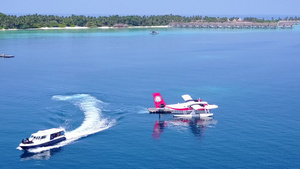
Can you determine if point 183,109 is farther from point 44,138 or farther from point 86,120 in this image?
point 44,138

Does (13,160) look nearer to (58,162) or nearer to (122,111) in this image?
(58,162)

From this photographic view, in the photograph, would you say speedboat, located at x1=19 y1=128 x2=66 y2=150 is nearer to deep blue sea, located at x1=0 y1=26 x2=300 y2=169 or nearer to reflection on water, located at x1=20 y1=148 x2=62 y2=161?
deep blue sea, located at x1=0 y1=26 x2=300 y2=169

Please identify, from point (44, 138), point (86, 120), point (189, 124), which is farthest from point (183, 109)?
point (44, 138)

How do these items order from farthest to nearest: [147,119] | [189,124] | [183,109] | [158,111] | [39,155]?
[158,111] < [183,109] < [147,119] < [189,124] < [39,155]

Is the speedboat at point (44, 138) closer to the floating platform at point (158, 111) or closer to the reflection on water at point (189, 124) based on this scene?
the reflection on water at point (189, 124)

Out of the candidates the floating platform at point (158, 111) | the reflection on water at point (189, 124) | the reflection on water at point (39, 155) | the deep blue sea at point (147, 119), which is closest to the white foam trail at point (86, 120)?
the deep blue sea at point (147, 119)
